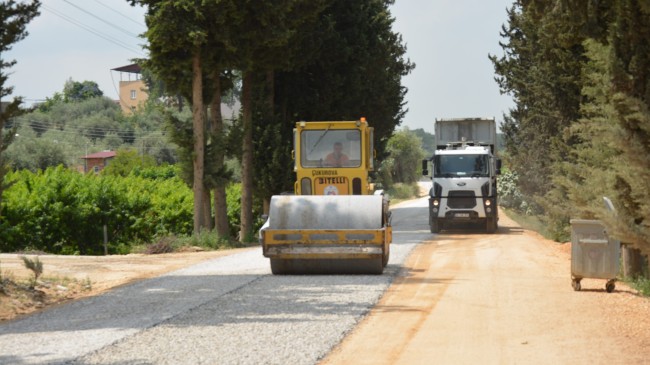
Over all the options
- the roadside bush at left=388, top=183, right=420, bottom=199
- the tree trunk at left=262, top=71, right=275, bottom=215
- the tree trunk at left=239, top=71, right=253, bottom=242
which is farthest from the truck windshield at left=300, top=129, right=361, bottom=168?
the roadside bush at left=388, top=183, right=420, bottom=199

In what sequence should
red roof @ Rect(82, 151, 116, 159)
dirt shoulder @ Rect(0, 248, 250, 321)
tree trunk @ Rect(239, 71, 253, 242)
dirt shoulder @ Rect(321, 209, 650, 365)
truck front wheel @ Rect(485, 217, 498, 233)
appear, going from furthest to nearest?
red roof @ Rect(82, 151, 116, 159), tree trunk @ Rect(239, 71, 253, 242), truck front wheel @ Rect(485, 217, 498, 233), dirt shoulder @ Rect(0, 248, 250, 321), dirt shoulder @ Rect(321, 209, 650, 365)

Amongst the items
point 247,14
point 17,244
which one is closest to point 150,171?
point 17,244

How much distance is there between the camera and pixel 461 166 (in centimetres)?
3759

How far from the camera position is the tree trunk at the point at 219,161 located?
3428 cm

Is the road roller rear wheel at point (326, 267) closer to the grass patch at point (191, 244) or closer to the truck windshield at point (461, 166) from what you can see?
the grass patch at point (191, 244)

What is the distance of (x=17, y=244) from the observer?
123 ft

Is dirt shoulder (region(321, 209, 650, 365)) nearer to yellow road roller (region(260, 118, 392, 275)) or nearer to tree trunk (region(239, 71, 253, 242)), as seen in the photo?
yellow road roller (region(260, 118, 392, 275))

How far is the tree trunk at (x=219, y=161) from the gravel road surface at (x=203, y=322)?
12.4 m

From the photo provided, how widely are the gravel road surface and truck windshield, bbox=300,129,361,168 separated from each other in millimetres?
3620

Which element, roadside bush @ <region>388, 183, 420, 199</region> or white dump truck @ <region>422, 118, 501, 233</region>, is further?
roadside bush @ <region>388, 183, 420, 199</region>

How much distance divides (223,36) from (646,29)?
1884cm

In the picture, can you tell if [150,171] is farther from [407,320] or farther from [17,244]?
[407,320]

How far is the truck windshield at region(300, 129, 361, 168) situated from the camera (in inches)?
974

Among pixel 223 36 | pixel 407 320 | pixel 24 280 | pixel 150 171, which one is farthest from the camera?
pixel 150 171
